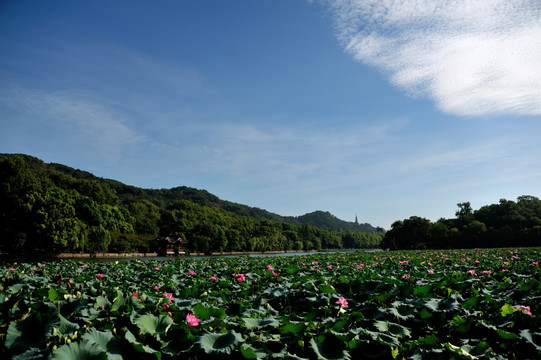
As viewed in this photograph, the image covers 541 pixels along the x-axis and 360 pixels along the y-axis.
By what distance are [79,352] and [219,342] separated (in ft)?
3.32

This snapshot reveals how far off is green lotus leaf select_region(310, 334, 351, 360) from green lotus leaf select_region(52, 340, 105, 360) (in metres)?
1.56

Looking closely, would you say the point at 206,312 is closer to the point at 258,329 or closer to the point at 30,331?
the point at 258,329

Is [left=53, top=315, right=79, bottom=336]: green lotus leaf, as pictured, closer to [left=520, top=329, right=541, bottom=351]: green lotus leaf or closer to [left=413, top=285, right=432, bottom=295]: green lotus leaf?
[left=520, top=329, right=541, bottom=351]: green lotus leaf

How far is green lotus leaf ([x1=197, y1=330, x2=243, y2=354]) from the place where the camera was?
2.49m

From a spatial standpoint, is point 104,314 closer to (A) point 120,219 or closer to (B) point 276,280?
(B) point 276,280

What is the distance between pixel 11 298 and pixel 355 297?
4.97m

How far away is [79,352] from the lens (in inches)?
86.1

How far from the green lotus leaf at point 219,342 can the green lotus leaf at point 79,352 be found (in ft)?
2.38

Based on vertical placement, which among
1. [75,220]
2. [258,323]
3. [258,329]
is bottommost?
[258,329]

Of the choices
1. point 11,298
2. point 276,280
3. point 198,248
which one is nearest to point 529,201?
point 198,248

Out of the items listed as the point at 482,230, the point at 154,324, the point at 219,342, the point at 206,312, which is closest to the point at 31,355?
the point at 154,324

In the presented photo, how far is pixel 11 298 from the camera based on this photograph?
12.6 feet

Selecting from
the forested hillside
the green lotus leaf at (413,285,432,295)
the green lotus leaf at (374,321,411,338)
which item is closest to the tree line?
the forested hillside

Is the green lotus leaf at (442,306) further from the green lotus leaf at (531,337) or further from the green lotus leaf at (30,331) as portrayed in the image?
the green lotus leaf at (30,331)
